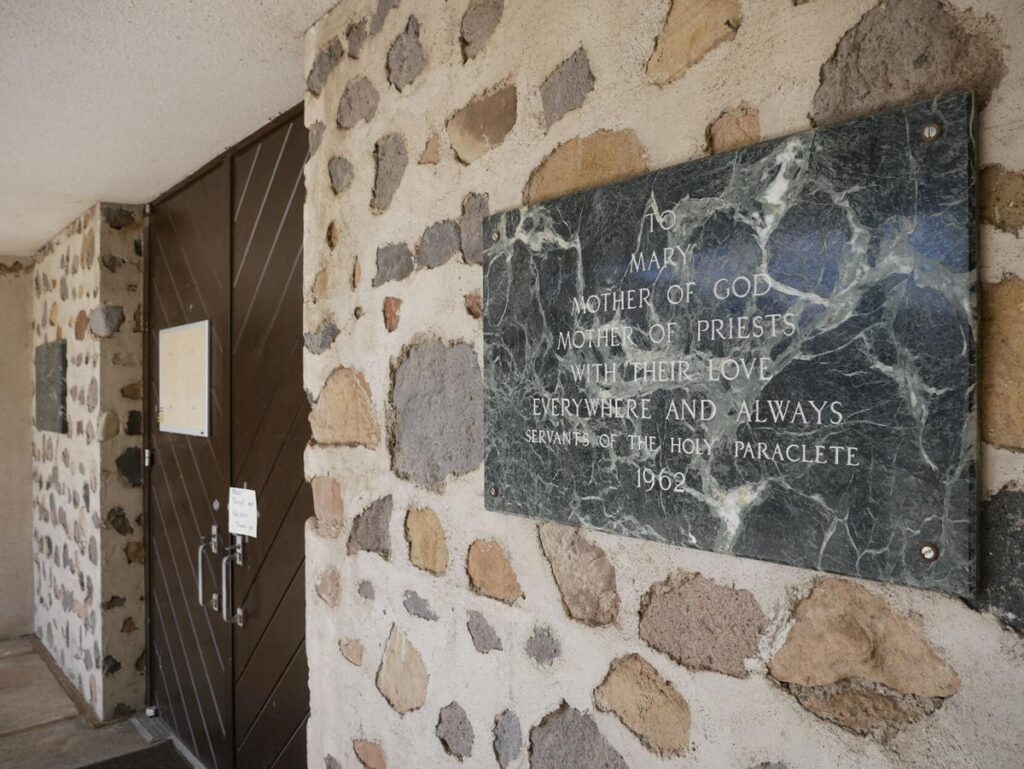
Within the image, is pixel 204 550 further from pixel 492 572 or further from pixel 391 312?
pixel 492 572

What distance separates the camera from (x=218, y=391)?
110 inches

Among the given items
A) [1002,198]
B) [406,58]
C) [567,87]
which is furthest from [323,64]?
[1002,198]

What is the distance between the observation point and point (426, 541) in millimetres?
1386

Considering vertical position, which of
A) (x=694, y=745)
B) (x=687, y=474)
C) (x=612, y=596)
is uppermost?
(x=687, y=474)

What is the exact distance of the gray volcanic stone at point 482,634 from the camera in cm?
123

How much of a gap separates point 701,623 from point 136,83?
2092mm

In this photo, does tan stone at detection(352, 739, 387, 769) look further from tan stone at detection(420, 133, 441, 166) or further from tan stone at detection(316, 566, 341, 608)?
tan stone at detection(420, 133, 441, 166)

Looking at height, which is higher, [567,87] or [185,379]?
[567,87]

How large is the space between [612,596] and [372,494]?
26.9 inches

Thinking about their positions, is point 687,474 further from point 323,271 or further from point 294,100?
point 294,100

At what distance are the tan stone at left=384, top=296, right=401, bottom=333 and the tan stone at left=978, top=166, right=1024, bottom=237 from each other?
1.04 meters

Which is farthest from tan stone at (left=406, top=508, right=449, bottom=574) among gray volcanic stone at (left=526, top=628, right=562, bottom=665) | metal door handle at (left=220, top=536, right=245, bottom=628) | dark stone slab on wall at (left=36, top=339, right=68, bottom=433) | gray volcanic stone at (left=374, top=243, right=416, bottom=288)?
dark stone slab on wall at (left=36, top=339, right=68, bottom=433)

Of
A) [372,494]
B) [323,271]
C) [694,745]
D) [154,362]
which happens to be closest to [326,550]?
[372,494]

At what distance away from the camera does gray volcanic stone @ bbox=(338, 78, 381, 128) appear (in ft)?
5.10
